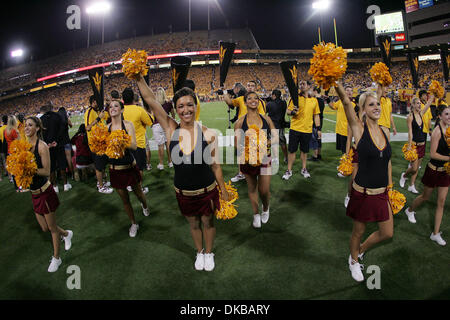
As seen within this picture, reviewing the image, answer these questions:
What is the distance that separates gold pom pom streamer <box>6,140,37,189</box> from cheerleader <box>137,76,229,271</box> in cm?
162

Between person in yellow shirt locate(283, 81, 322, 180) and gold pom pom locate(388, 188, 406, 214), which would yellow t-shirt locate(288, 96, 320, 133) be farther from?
gold pom pom locate(388, 188, 406, 214)

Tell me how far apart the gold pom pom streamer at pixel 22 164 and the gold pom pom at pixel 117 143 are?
83 cm

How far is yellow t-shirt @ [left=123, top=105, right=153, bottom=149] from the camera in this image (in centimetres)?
476

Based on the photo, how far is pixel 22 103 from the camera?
166 feet

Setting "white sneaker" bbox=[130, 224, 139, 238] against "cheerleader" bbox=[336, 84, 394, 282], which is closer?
"cheerleader" bbox=[336, 84, 394, 282]

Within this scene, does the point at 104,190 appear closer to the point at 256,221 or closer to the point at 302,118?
the point at 256,221

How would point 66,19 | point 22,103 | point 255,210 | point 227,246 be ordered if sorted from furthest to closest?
point 22,103, point 66,19, point 255,210, point 227,246

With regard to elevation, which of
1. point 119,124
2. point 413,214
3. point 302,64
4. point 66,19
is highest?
point 66,19

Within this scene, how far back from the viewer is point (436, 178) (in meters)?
3.31

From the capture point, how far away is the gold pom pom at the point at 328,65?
233 cm

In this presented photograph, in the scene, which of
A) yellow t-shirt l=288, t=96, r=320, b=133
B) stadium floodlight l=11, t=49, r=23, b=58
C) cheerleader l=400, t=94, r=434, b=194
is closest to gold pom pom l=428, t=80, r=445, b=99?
cheerleader l=400, t=94, r=434, b=194

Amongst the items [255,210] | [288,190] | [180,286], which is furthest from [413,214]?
[180,286]
